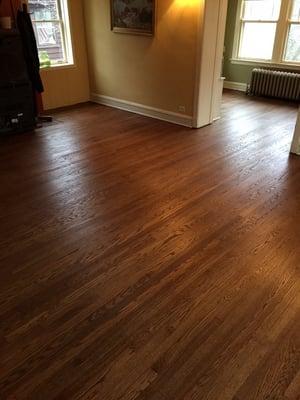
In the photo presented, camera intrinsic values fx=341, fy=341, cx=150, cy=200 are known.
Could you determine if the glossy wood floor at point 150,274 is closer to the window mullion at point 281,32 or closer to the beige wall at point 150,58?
the beige wall at point 150,58

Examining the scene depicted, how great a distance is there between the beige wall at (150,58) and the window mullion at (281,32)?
2.77 meters

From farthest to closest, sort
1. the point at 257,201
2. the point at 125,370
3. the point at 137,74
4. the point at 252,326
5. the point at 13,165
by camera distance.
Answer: the point at 137,74 → the point at 13,165 → the point at 257,201 → the point at 252,326 → the point at 125,370

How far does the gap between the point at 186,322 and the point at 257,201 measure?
158 centimetres

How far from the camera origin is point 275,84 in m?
6.55

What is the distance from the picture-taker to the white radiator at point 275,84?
635 centimetres

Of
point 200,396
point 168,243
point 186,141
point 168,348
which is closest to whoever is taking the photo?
point 200,396

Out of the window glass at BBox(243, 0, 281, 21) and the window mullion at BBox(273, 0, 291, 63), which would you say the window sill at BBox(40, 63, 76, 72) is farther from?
the window mullion at BBox(273, 0, 291, 63)

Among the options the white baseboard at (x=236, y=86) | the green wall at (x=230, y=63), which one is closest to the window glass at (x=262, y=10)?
the green wall at (x=230, y=63)

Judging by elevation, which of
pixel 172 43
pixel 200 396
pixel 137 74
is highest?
pixel 172 43

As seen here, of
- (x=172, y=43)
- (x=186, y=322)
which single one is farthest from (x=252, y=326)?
(x=172, y=43)

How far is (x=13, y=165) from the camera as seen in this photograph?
3.83 metres

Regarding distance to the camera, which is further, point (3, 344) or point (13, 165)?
point (13, 165)

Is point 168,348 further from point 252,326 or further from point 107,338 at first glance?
point 252,326

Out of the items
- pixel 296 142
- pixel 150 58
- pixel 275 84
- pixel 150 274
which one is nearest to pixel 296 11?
pixel 275 84
